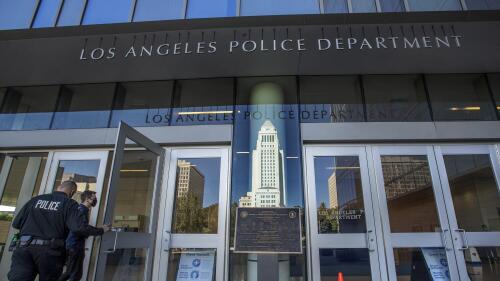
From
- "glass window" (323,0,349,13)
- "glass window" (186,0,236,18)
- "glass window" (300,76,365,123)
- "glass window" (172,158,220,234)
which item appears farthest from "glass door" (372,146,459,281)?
"glass window" (186,0,236,18)

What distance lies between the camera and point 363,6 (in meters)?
5.18

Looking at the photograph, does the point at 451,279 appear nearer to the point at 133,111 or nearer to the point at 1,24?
the point at 133,111

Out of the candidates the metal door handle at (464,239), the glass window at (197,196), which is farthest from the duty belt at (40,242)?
the metal door handle at (464,239)

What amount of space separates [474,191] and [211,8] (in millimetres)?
5156

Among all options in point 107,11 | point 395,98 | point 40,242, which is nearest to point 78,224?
point 40,242

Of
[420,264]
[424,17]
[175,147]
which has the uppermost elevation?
[424,17]

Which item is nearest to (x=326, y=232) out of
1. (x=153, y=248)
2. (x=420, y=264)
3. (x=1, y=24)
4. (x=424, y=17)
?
(x=420, y=264)

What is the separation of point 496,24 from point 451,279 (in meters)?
3.82

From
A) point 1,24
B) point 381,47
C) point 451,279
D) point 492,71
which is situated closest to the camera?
point 451,279

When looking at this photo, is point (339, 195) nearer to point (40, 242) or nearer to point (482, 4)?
point (482, 4)

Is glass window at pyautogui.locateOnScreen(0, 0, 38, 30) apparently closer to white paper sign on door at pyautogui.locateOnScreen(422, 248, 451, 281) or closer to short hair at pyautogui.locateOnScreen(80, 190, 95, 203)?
short hair at pyautogui.locateOnScreen(80, 190, 95, 203)

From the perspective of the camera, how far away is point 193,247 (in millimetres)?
4906

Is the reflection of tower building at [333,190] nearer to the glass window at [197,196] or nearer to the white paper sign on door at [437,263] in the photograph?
the white paper sign on door at [437,263]

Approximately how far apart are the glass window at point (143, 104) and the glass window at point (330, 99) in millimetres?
2523
